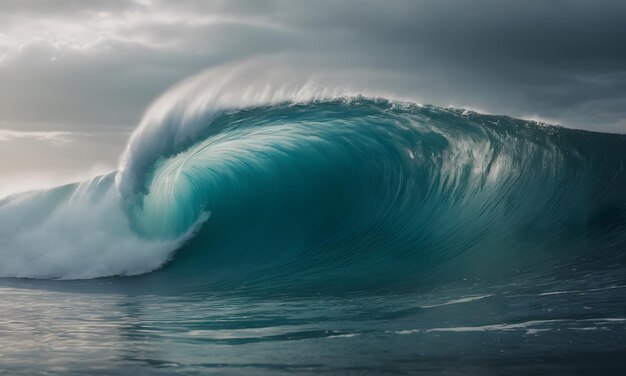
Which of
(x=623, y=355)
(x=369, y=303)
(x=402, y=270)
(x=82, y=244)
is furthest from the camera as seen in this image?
(x=82, y=244)

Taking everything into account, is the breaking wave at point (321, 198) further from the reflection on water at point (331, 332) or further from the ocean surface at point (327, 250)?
the reflection on water at point (331, 332)

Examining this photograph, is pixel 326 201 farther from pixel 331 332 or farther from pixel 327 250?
pixel 331 332

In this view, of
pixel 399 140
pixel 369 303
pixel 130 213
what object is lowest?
pixel 369 303

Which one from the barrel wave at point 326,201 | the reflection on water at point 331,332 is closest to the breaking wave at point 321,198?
the barrel wave at point 326,201

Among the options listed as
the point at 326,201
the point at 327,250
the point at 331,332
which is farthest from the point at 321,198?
the point at 331,332

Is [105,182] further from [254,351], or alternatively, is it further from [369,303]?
[254,351]

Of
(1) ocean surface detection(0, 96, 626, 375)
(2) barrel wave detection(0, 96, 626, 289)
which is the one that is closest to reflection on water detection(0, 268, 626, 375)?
(1) ocean surface detection(0, 96, 626, 375)

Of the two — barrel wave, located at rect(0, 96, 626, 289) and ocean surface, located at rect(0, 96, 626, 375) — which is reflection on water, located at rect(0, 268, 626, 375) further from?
barrel wave, located at rect(0, 96, 626, 289)

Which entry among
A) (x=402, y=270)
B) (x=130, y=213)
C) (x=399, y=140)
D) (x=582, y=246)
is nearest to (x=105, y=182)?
(x=130, y=213)
